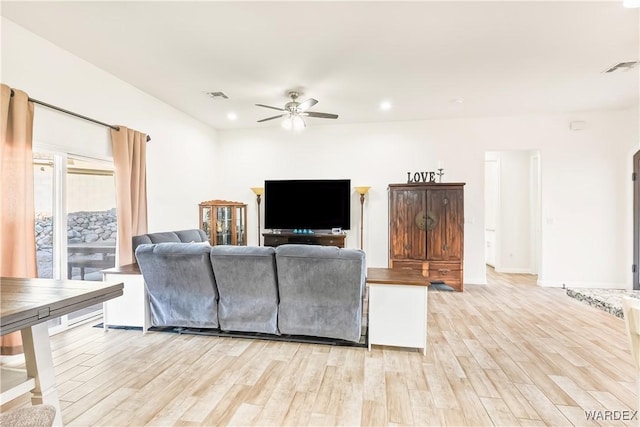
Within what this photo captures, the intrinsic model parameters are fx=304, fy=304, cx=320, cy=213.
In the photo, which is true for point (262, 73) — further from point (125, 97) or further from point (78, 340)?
point (78, 340)

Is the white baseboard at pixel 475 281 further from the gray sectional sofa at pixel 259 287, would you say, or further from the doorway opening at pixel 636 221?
the gray sectional sofa at pixel 259 287

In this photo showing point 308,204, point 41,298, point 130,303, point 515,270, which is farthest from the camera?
point 515,270

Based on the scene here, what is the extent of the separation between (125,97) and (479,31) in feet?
13.3

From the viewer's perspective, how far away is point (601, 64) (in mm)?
3318

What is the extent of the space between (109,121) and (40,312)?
9.95 feet

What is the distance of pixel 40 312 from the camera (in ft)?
4.56

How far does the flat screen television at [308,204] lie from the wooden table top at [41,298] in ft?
12.8

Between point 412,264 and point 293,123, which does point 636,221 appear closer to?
point 412,264

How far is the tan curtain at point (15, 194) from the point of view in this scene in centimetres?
246

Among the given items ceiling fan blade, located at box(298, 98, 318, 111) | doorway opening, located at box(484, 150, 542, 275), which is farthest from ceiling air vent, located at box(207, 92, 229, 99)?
doorway opening, located at box(484, 150, 542, 275)

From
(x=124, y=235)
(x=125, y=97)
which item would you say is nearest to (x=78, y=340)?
(x=124, y=235)

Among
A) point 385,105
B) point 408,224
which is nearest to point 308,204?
point 408,224

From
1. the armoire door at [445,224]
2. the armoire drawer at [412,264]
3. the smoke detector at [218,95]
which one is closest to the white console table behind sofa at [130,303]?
the smoke detector at [218,95]

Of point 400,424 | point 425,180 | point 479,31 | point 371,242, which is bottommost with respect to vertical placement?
point 400,424
